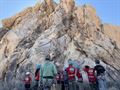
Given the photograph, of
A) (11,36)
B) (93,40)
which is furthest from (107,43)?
(11,36)

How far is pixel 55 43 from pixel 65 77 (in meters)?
14.5

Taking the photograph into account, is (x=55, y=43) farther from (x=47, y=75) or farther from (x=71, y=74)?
(x=47, y=75)

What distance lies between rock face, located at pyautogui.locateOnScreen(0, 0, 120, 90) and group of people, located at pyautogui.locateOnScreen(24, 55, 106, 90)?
9712mm

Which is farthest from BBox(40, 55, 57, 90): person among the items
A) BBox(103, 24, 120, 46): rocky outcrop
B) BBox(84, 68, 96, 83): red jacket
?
BBox(103, 24, 120, 46): rocky outcrop

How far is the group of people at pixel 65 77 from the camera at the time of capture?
1330 centimetres

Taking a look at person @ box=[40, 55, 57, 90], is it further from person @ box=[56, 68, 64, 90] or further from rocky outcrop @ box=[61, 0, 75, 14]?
rocky outcrop @ box=[61, 0, 75, 14]

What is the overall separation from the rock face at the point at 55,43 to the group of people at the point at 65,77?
971cm

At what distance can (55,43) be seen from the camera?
3209cm

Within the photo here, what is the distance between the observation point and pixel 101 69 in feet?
48.4

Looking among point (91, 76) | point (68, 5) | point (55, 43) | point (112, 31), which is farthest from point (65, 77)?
point (112, 31)

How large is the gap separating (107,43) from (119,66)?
113 inches

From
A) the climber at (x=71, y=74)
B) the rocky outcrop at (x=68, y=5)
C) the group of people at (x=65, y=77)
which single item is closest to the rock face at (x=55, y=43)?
the rocky outcrop at (x=68, y=5)

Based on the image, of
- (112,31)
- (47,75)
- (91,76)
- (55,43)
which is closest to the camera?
(47,75)

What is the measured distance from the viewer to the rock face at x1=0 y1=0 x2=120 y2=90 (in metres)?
30.5
